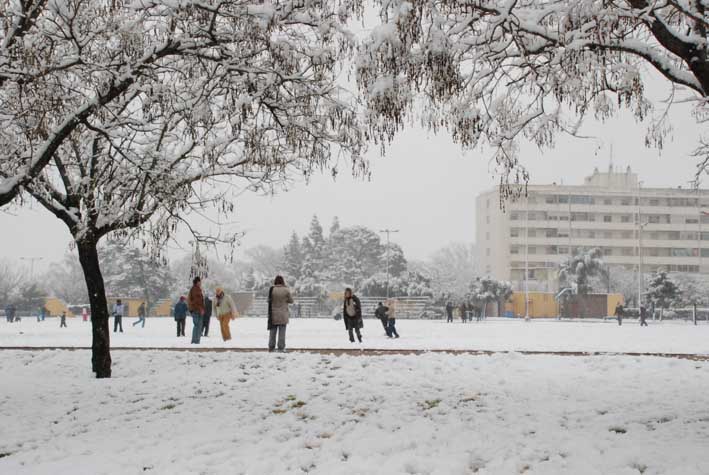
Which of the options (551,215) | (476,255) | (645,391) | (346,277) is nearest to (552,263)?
(551,215)

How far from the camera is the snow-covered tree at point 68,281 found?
8843cm

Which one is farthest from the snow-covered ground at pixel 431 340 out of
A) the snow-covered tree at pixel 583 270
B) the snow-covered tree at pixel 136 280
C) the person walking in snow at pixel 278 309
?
the snow-covered tree at pixel 136 280

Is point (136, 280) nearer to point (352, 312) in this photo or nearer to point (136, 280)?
point (136, 280)

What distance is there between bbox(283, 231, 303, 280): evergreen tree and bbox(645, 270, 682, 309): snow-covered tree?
131 feet

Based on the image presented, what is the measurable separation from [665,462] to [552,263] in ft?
332

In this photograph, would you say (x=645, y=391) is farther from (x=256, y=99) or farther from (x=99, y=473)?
(x=99, y=473)

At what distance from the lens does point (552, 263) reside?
104 metres

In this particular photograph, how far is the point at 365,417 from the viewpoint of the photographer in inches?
332

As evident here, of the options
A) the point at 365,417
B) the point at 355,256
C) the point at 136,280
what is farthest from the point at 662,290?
the point at 365,417

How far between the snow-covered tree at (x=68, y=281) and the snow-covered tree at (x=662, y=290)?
5085 centimetres

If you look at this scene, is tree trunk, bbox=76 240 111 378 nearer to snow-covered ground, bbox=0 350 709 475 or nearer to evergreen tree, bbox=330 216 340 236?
snow-covered ground, bbox=0 350 709 475

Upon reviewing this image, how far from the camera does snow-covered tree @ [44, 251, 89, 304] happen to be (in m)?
88.4

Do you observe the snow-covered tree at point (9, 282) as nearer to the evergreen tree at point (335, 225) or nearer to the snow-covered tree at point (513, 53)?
the evergreen tree at point (335, 225)

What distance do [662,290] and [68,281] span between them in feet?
267
